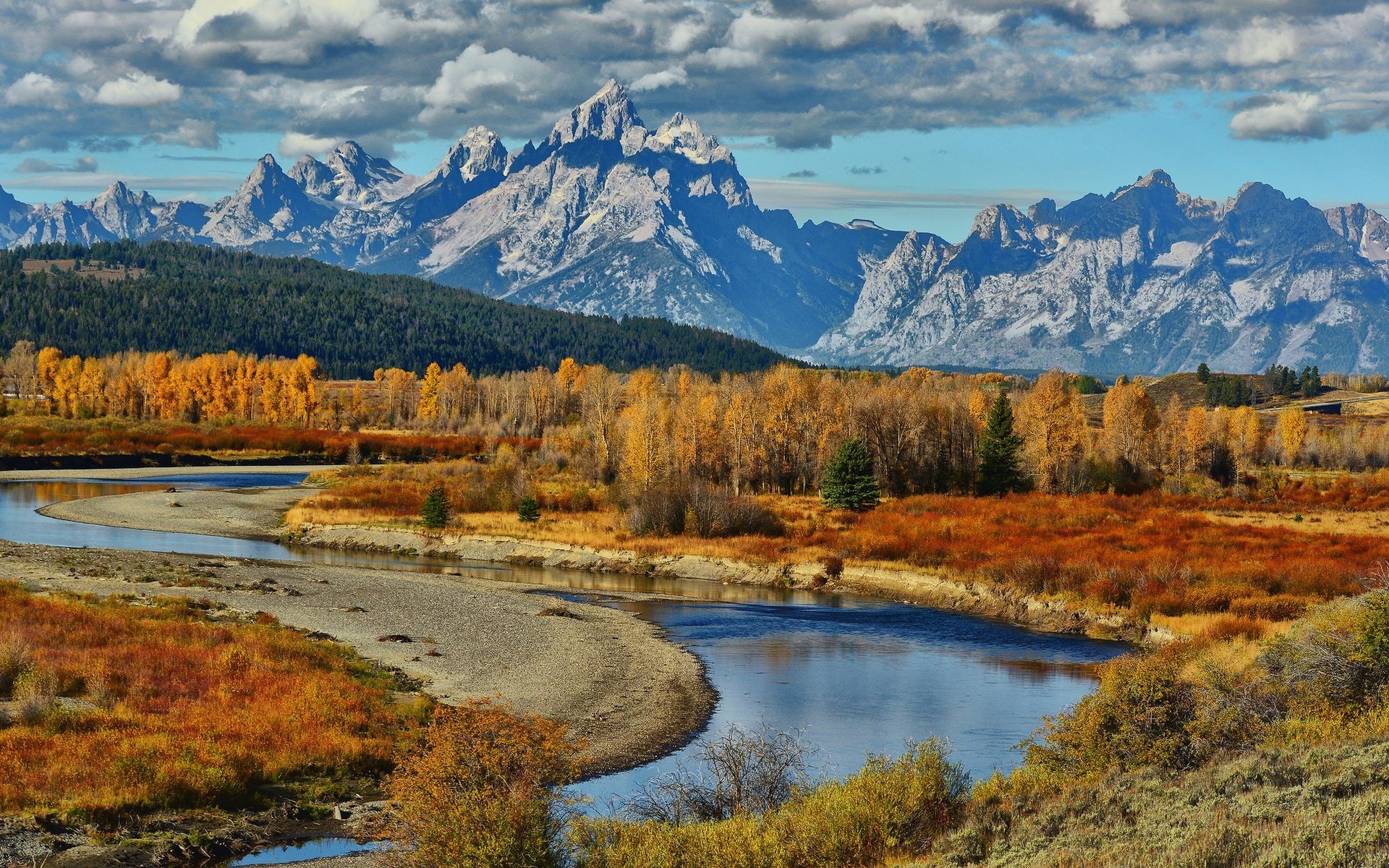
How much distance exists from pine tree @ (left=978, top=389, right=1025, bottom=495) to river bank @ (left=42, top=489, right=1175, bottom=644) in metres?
39.8

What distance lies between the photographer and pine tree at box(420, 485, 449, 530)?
80.4m

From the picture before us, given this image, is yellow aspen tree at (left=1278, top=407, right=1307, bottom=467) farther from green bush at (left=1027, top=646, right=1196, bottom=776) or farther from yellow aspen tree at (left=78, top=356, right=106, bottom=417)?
yellow aspen tree at (left=78, top=356, right=106, bottom=417)

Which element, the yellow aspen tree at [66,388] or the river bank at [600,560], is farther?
the yellow aspen tree at [66,388]

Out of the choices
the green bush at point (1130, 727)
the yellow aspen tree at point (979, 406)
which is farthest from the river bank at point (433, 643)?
the yellow aspen tree at point (979, 406)

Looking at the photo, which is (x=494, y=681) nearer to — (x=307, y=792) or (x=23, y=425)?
(x=307, y=792)

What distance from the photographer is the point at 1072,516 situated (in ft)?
260

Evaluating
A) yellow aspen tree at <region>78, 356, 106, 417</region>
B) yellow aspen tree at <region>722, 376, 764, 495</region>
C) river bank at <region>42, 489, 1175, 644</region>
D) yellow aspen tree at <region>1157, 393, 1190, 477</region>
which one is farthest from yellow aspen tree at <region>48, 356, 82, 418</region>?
yellow aspen tree at <region>1157, 393, 1190, 477</region>

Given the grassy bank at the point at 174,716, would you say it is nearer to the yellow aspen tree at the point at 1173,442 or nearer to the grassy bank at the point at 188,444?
the grassy bank at the point at 188,444

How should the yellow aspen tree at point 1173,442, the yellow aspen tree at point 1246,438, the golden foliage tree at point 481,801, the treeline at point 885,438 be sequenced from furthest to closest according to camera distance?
the yellow aspen tree at point 1246,438
the yellow aspen tree at point 1173,442
the treeline at point 885,438
the golden foliage tree at point 481,801

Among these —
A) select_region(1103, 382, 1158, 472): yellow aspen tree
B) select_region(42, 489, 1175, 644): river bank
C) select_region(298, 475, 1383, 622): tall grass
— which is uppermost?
select_region(1103, 382, 1158, 472): yellow aspen tree

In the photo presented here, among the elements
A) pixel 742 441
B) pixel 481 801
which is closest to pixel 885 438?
pixel 742 441

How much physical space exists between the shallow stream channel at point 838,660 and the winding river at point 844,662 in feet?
0.26

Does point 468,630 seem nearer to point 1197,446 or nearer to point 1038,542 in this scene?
point 1038,542

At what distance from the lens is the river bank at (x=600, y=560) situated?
52.8 m
